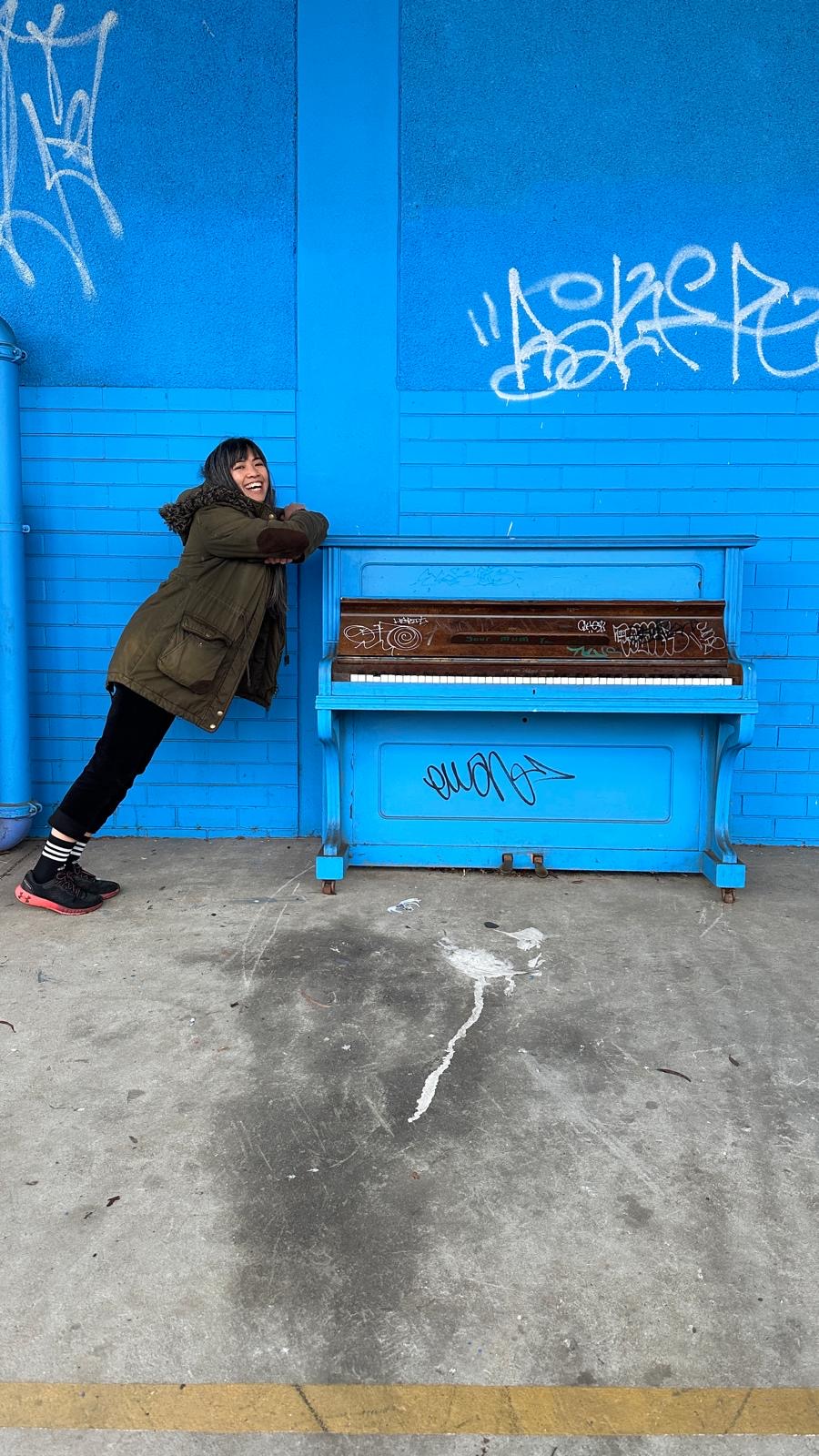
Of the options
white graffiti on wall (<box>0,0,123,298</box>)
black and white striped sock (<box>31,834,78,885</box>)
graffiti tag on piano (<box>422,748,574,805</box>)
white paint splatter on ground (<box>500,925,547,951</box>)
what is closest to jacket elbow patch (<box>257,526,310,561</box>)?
Answer: graffiti tag on piano (<box>422,748,574,805</box>)

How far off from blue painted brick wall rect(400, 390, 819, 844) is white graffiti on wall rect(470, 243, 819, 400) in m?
0.11

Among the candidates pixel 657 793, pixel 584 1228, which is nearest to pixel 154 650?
pixel 657 793

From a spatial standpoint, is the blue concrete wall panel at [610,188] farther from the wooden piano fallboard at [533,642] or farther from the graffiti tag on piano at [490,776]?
the graffiti tag on piano at [490,776]

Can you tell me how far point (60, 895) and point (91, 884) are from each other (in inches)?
5.9

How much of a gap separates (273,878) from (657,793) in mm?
1551

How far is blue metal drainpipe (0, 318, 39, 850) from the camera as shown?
4004 mm

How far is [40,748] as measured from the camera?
447 cm

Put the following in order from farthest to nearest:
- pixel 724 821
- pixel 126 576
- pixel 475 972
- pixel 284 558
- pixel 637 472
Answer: pixel 126 576, pixel 637 472, pixel 724 821, pixel 284 558, pixel 475 972

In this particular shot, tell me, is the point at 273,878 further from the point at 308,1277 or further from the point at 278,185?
the point at 278,185

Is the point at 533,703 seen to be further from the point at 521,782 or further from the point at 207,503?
the point at 207,503

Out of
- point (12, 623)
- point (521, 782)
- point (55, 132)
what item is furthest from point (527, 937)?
point (55, 132)

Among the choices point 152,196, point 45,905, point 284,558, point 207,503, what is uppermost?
point 152,196

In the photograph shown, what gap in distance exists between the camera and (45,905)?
3662mm

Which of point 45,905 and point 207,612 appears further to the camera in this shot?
point 45,905
